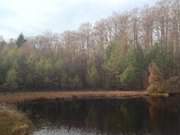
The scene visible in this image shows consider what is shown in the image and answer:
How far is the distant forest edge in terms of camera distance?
2442 inches

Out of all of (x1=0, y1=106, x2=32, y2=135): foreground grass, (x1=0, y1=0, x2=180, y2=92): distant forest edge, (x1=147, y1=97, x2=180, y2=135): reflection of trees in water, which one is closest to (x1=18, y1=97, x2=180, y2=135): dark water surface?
(x1=147, y1=97, x2=180, y2=135): reflection of trees in water

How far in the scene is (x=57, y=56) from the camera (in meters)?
75.8

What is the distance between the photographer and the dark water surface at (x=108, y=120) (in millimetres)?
25188

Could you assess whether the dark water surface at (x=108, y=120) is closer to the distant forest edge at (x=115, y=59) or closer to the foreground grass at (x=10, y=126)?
the foreground grass at (x=10, y=126)

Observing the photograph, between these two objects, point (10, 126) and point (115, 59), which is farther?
point (115, 59)

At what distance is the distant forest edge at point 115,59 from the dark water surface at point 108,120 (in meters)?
21.0

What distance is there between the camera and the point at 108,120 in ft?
100

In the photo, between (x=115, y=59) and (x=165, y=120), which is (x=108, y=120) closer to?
(x=165, y=120)

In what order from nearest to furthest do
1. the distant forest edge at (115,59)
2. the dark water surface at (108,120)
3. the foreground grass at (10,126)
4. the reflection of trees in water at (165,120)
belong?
the foreground grass at (10,126)
the reflection of trees in water at (165,120)
the dark water surface at (108,120)
the distant forest edge at (115,59)

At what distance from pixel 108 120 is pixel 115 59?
37.3 m

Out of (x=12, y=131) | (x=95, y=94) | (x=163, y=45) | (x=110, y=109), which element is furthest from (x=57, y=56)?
(x=12, y=131)

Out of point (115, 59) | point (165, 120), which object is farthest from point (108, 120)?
point (115, 59)

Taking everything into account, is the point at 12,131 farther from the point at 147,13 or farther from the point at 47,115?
the point at 147,13

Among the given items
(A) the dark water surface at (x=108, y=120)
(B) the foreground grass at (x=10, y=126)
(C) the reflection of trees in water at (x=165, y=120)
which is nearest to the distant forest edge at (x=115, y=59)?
(C) the reflection of trees in water at (x=165, y=120)
